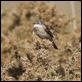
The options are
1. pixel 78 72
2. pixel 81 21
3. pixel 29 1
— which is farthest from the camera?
pixel 29 1

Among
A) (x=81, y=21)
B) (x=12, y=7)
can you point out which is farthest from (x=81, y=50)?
(x=12, y=7)

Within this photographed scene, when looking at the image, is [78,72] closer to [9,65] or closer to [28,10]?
[9,65]

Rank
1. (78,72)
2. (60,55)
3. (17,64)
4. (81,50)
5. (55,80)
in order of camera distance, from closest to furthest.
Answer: (55,80)
(78,72)
(81,50)
(17,64)
(60,55)

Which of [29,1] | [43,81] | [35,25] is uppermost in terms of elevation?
[29,1]

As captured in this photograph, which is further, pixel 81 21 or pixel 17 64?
pixel 81 21

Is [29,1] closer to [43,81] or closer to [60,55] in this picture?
[60,55]

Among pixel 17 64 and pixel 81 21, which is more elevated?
pixel 81 21

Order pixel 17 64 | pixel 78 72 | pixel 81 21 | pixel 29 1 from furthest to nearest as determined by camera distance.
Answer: pixel 29 1 → pixel 81 21 → pixel 17 64 → pixel 78 72

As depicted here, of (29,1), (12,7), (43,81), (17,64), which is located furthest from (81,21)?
(43,81)

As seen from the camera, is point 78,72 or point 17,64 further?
point 17,64
